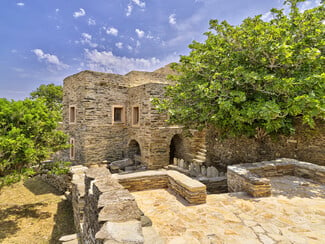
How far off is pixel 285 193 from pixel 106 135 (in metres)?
10.3

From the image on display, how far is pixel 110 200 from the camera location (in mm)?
2861

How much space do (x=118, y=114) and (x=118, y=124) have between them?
844 millimetres

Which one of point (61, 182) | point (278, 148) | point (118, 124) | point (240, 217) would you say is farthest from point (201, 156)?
point (61, 182)

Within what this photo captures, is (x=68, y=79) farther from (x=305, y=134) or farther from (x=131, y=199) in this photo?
(x=305, y=134)

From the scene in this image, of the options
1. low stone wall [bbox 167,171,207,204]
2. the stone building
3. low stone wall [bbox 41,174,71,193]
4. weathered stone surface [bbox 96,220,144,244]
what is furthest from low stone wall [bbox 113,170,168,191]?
low stone wall [bbox 41,174,71,193]

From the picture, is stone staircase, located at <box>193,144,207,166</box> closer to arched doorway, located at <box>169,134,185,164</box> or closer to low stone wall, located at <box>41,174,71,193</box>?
arched doorway, located at <box>169,134,185,164</box>

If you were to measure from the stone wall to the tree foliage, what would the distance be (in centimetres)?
786

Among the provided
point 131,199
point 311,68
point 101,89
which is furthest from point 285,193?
point 101,89

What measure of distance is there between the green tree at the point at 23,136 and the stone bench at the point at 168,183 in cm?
426

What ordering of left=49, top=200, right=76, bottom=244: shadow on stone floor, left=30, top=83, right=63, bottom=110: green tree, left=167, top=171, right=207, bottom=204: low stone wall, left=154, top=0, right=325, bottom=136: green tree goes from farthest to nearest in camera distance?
1. left=30, top=83, right=63, bottom=110: green tree
2. left=49, top=200, right=76, bottom=244: shadow on stone floor
3. left=154, top=0, right=325, bottom=136: green tree
4. left=167, top=171, right=207, bottom=204: low stone wall

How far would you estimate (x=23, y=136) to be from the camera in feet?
21.5

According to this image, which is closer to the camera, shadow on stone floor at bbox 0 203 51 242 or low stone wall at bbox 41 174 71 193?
shadow on stone floor at bbox 0 203 51 242

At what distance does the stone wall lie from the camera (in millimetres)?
7434

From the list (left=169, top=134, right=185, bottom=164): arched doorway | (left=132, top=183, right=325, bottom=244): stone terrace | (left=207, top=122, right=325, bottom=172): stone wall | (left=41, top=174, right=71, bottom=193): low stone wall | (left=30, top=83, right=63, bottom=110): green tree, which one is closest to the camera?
(left=132, top=183, right=325, bottom=244): stone terrace
